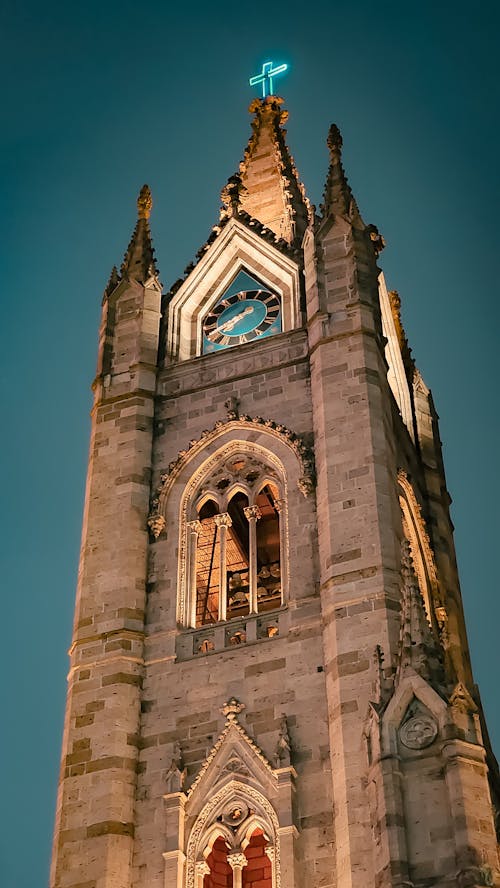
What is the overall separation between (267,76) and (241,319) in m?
14.9

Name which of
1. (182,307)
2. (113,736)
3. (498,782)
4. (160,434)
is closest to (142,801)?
(113,736)

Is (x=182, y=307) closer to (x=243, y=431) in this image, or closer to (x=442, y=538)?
(x=243, y=431)

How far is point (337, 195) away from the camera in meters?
39.2

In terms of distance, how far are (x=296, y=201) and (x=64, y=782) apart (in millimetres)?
19232

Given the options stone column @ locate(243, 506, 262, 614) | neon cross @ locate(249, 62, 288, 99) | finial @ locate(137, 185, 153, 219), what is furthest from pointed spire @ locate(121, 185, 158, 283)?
neon cross @ locate(249, 62, 288, 99)

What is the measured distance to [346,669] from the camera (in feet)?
96.1

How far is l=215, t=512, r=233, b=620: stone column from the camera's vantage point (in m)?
32.5

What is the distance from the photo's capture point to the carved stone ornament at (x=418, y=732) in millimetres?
26797

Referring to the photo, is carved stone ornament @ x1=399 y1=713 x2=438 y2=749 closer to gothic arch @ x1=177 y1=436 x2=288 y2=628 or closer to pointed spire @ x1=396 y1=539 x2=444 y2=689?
pointed spire @ x1=396 y1=539 x2=444 y2=689

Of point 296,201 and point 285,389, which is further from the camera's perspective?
point 296,201

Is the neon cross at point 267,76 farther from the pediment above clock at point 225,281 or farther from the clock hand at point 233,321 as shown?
the clock hand at point 233,321

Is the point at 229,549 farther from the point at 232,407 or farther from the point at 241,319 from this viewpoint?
the point at 241,319

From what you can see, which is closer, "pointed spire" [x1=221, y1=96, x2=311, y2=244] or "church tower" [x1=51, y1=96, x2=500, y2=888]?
"church tower" [x1=51, y1=96, x2=500, y2=888]

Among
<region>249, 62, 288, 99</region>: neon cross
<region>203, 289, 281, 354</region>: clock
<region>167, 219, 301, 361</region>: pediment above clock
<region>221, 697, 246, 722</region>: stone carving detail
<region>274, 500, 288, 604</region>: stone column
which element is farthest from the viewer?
<region>249, 62, 288, 99</region>: neon cross
